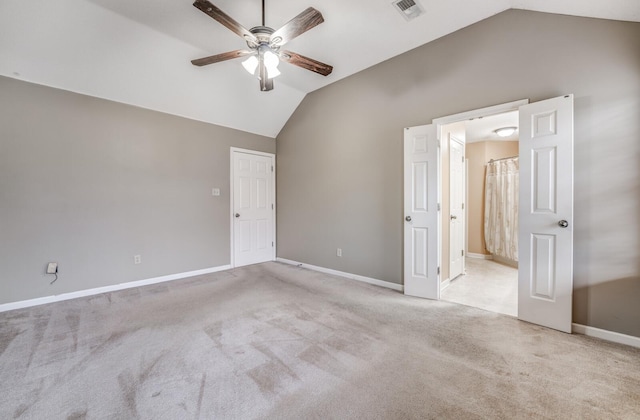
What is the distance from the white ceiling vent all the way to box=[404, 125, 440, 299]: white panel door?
113 cm

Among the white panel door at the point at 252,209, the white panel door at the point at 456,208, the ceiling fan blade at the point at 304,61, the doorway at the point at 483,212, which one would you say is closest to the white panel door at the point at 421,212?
the doorway at the point at 483,212

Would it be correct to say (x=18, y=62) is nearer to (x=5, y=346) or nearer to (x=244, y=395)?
(x=5, y=346)

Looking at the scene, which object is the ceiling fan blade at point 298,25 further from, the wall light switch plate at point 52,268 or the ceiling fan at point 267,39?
the wall light switch plate at point 52,268

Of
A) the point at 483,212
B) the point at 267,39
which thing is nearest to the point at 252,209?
the point at 267,39

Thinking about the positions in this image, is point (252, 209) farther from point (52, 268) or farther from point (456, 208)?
point (456, 208)

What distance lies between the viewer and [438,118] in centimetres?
299

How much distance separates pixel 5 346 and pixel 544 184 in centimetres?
480

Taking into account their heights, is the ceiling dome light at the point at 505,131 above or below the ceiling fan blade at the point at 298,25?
below

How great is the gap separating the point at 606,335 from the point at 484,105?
2.30m

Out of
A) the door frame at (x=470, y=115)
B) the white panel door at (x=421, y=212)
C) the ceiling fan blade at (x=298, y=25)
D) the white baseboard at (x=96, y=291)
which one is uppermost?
the ceiling fan blade at (x=298, y=25)

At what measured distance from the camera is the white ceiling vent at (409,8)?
2414 mm

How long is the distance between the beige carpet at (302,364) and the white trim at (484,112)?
2.08 meters

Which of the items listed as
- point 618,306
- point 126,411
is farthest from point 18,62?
point 618,306

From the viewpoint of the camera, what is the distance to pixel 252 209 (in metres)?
4.86
